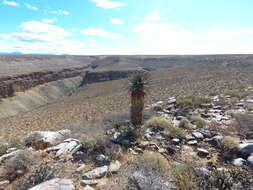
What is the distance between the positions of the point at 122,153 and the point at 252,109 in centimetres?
770

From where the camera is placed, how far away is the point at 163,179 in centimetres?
341

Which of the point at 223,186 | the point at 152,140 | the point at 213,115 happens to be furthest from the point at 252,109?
the point at 223,186

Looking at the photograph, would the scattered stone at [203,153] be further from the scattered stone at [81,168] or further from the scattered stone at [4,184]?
the scattered stone at [4,184]

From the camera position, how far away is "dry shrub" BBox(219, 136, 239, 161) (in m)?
4.89

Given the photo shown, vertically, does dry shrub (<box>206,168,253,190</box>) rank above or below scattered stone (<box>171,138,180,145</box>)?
above

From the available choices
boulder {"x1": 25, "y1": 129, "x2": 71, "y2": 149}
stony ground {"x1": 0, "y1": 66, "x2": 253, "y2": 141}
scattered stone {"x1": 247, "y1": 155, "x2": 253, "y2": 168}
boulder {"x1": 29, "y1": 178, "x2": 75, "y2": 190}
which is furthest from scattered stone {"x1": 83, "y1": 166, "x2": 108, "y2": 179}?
stony ground {"x1": 0, "y1": 66, "x2": 253, "y2": 141}

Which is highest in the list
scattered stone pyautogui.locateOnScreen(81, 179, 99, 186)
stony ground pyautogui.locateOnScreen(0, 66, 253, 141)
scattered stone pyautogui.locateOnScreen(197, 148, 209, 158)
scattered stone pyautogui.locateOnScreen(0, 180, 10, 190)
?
scattered stone pyautogui.locateOnScreen(81, 179, 99, 186)

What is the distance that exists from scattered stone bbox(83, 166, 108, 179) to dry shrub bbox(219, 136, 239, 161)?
3.39 m

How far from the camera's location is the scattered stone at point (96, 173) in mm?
3990

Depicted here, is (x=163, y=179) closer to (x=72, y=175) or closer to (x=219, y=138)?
(x=72, y=175)

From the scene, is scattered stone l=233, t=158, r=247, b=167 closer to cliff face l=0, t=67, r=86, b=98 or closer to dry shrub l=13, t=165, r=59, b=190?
dry shrub l=13, t=165, r=59, b=190

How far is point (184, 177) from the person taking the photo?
11.2 ft

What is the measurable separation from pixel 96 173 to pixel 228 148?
392 cm

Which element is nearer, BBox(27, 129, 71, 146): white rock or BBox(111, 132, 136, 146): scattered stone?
BBox(111, 132, 136, 146): scattered stone
